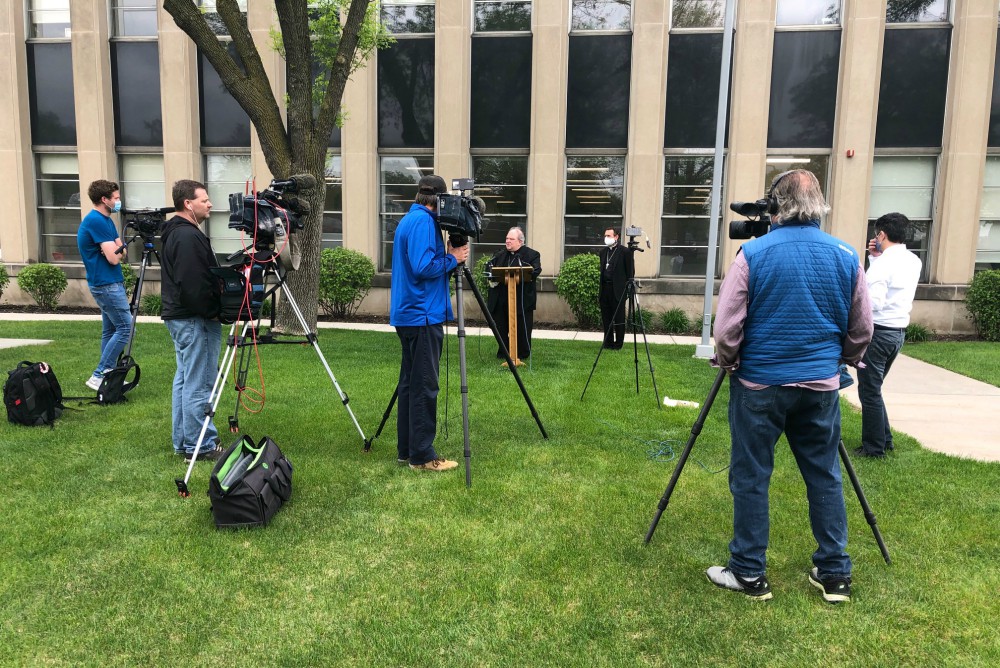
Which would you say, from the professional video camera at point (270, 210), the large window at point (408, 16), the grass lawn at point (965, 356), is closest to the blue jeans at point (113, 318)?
the professional video camera at point (270, 210)

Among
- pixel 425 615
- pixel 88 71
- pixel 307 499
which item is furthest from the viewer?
pixel 88 71

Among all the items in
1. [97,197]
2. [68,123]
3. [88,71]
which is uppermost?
[88,71]

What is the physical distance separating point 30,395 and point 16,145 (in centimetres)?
1179

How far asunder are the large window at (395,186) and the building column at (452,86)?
0.59 m

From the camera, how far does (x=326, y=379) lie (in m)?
7.93

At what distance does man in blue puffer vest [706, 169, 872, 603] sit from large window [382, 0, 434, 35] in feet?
40.6

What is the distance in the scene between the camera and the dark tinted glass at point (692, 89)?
42.2ft

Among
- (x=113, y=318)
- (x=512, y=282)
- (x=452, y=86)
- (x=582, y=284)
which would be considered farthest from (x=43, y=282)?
(x=582, y=284)

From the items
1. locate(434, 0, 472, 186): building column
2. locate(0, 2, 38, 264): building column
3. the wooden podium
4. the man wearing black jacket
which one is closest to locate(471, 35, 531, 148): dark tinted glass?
locate(434, 0, 472, 186): building column

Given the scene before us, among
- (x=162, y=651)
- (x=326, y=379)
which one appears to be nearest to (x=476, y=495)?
(x=162, y=651)

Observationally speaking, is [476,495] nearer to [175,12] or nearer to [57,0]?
[175,12]

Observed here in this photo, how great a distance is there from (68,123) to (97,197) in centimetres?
1031

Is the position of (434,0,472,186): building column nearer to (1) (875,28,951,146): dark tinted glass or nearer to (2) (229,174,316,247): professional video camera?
(1) (875,28,951,146): dark tinted glass

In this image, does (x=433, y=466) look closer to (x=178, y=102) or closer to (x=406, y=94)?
(x=406, y=94)
